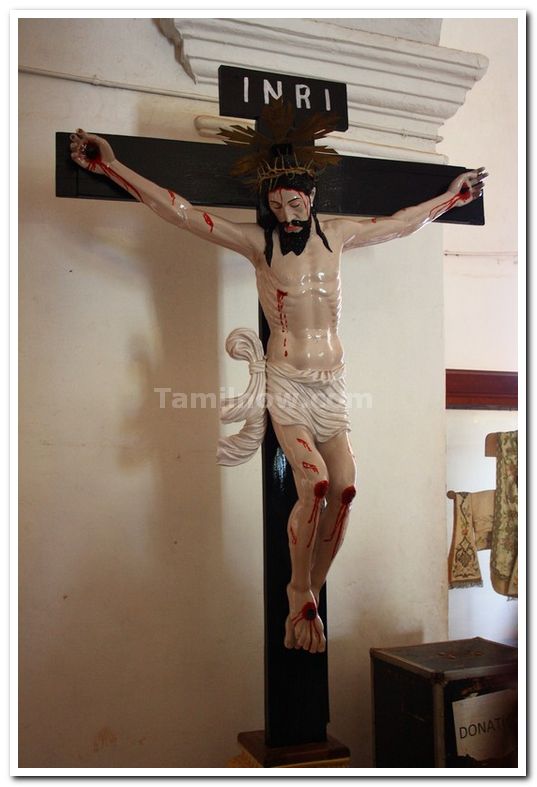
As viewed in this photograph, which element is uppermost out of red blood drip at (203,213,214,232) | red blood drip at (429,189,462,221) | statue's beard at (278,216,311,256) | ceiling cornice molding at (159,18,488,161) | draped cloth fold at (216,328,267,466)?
ceiling cornice molding at (159,18,488,161)

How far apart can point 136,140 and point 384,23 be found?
3.46 feet

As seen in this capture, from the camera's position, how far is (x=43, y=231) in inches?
93.2

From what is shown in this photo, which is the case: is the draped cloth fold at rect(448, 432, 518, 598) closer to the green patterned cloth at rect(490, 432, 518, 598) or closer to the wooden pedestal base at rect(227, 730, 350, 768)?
the green patterned cloth at rect(490, 432, 518, 598)

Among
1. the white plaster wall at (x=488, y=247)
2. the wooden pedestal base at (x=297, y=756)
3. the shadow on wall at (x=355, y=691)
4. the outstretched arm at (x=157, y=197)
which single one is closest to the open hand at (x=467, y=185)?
the outstretched arm at (x=157, y=197)

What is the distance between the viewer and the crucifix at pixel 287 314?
78.7 inches

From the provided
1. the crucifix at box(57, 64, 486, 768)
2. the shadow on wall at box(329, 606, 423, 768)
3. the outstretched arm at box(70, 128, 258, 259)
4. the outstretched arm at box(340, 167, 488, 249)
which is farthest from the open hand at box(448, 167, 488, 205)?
the shadow on wall at box(329, 606, 423, 768)

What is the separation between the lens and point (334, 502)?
1999 millimetres

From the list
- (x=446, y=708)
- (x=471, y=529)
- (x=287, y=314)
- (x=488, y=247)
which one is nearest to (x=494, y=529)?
(x=471, y=529)

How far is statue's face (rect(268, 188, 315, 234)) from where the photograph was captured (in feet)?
6.66

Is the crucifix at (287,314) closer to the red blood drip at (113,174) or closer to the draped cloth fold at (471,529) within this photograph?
the red blood drip at (113,174)

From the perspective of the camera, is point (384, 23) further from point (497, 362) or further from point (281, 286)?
point (497, 362)

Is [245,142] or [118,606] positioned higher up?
[245,142]

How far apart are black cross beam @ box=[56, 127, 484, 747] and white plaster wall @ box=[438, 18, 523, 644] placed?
63.2 inches
